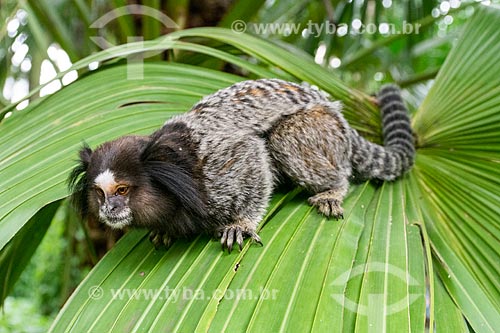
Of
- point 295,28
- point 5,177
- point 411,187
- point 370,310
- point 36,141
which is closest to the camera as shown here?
point 370,310

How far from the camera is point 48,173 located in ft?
4.69

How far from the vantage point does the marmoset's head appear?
1.49m

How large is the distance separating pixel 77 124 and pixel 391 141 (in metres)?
1.08

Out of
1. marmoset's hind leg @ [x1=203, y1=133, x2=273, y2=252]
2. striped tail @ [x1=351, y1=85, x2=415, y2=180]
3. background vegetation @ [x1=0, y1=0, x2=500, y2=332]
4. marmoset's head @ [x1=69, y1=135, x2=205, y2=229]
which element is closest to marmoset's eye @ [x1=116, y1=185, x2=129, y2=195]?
marmoset's head @ [x1=69, y1=135, x2=205, y2=229]

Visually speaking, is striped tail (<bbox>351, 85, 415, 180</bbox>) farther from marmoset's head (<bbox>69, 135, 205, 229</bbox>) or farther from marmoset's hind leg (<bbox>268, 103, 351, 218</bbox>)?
marmoset's head (<bbox>69, 135, 205, 229</bbox>)

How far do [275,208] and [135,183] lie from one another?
424mm

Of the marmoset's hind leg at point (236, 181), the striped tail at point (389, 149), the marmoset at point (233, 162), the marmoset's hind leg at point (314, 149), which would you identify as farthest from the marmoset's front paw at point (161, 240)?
the striped tail at point (389, 149)

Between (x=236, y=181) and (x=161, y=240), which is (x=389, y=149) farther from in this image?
(x=161, y=240)

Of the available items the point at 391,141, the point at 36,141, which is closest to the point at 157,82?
the point at 36,141

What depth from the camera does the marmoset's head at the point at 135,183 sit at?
4.88 ft

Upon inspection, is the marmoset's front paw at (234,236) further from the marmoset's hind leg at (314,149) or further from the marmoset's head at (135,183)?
the marmoset's hind leg at (314,149)

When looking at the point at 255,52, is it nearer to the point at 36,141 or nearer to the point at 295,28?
the point at 36,141

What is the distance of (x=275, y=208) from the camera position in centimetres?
167

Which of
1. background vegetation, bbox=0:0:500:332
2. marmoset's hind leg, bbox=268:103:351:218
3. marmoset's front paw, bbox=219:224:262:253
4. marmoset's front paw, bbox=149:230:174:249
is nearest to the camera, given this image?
background vegetation, bbox=0:0:500:332
